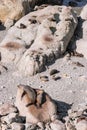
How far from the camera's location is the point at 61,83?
17.2 meters

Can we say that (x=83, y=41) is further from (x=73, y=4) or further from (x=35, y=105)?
(x=73, y=4)

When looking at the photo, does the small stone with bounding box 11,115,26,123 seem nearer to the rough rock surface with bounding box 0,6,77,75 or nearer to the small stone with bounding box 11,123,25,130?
the small stone with bounding box 11,123,25,130

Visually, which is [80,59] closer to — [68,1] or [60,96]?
[60,96]

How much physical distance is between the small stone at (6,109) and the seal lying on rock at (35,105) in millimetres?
156

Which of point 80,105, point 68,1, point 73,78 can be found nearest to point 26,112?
point 80,105

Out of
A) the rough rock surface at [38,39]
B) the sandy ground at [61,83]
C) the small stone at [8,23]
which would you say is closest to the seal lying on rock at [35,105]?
the sandy ground at [61,83]

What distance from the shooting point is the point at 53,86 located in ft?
56.0

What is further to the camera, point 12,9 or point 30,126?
point 12,9

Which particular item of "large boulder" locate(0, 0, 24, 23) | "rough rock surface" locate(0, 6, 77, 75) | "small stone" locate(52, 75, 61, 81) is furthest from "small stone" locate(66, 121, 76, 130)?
"large boulder" locate(0, 0, 24, 23)

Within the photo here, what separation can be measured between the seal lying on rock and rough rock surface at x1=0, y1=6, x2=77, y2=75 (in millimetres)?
2378

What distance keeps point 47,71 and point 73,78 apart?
1.05 metres

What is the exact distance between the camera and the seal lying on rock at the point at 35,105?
1493 cm

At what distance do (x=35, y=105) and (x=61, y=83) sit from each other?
2277mm

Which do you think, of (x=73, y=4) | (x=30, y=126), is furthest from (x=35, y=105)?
(x=73, y=4)
